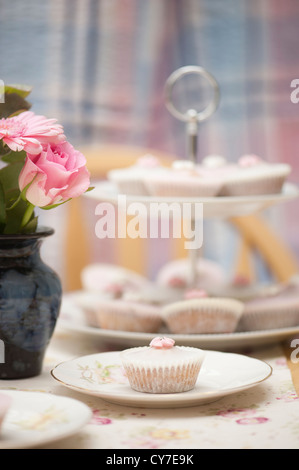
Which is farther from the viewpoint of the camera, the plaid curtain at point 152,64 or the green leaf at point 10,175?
the plaid curtain at point 152,64

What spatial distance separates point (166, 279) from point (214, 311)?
1.22 feet

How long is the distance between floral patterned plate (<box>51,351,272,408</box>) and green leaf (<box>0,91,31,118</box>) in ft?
1.02

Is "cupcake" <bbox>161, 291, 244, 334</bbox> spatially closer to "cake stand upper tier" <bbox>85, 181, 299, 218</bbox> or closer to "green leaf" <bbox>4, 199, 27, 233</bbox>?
"cake stand upper tier" <bbox>85, 181, 299, 218</bbox>

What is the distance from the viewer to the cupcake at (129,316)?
1.05 metres

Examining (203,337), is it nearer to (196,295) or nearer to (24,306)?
(196,295)

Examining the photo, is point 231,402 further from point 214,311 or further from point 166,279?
point 166,279

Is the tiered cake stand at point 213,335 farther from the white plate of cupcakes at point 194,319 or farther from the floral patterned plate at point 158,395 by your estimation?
the floral patterned plate at point 158,395

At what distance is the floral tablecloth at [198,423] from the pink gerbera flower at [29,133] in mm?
274

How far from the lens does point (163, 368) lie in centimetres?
76

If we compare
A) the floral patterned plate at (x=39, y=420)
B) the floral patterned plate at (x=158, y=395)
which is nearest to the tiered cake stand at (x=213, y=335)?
the floral patterned plate at (x=158, y=395)

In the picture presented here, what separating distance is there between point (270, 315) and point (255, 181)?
0.64ft

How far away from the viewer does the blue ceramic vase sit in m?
0.86

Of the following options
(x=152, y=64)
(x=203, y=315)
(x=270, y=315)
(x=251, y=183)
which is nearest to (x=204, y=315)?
(x=203, y=315)
